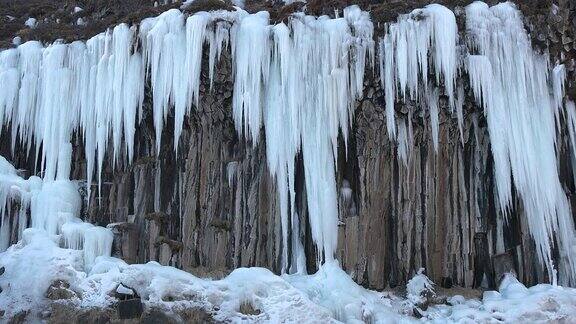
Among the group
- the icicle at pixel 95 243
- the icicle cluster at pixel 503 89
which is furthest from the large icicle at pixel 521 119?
the icicle at pixel 95 243

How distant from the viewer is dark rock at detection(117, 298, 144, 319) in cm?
1198

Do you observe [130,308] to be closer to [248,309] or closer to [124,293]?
[124,293]

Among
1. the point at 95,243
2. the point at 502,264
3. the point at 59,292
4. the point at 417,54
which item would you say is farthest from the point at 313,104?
the point at 59,292

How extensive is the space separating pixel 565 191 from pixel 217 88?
8174mm

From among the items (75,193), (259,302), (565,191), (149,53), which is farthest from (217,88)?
(565,191)

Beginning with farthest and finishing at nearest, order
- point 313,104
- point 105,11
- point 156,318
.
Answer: point 105,11 → point 313,104 → point 156,318

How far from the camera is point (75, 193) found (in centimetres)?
1545

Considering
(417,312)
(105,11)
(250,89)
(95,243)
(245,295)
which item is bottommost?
(417,312)

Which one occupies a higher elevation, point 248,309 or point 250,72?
point 250,72

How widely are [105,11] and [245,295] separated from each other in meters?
11.3

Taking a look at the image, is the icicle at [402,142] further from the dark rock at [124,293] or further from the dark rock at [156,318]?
the dark rock at [124,293]

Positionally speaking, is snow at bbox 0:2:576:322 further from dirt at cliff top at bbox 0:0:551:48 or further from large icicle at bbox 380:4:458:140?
dirt at cliff top at bbox 0:0:551:48

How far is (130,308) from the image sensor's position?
12023 mm

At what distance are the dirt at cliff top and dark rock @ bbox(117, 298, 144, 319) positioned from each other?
22.5ft
